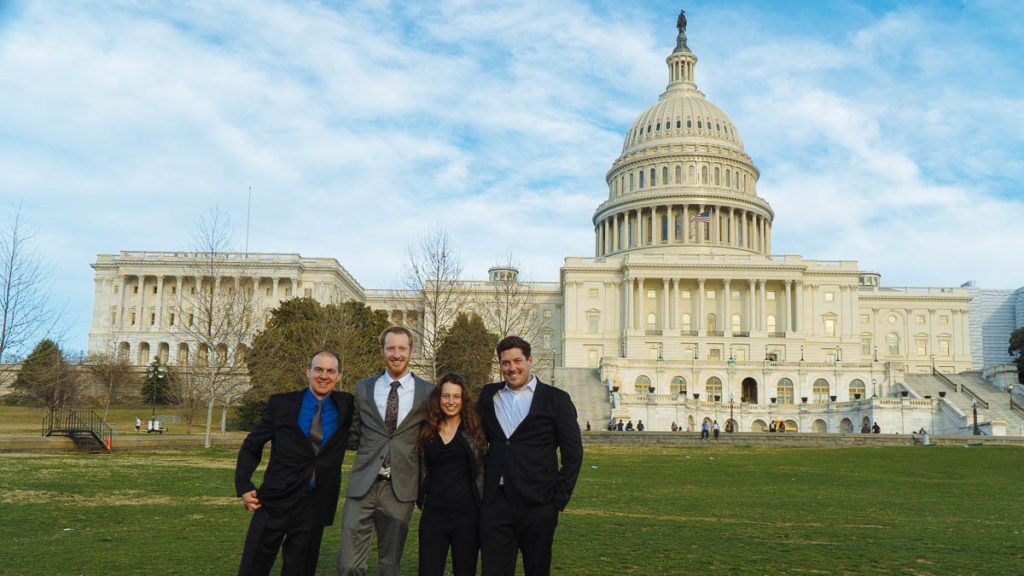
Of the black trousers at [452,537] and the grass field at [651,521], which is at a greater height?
the black trousers at [452,537]

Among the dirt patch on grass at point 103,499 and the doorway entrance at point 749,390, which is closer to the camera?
the dirt patch on grass at point 103,499

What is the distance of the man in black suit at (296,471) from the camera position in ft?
26.8

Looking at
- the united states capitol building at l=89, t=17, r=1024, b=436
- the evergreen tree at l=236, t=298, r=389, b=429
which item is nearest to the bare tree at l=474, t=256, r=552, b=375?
the united states capitol building at l=89, t=17, r=1024, b=436

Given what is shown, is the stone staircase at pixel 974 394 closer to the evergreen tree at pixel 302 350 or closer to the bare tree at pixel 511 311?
the bare tree at pixel 511 311

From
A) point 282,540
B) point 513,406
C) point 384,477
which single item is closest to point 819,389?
point 513,406

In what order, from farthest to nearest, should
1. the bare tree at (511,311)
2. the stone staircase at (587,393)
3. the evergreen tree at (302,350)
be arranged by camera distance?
the stone staircase at (587,393)
the bare tree at (511,311)
the evergreen tree at (302,350)

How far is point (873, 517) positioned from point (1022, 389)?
55.8m

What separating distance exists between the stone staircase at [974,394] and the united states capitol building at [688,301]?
339 mm

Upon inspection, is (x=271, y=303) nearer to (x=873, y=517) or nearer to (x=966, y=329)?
(x=966, y=329)

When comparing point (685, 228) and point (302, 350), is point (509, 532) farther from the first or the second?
point (685, 228)

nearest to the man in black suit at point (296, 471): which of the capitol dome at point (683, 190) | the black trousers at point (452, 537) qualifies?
the black trousers at point (452, 537)

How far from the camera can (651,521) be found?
15.1 m

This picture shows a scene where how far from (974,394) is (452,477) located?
64282mm

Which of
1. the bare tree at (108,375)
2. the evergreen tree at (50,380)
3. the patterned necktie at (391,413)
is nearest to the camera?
the patterned necktie at (391,413)
